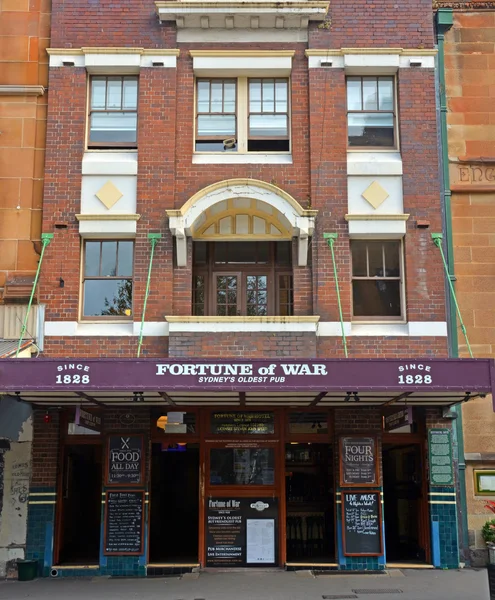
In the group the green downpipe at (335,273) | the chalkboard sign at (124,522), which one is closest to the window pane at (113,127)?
the green downpipe at (335,273)

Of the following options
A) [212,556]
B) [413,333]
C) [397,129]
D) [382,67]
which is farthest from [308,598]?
[382,67]

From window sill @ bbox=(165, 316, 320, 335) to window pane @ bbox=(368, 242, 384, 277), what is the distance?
1682mm

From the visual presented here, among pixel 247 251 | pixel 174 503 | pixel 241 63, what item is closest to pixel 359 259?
pixel 247 251

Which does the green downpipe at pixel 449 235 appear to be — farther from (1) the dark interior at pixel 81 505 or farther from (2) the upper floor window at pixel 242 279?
(1) the dark interior at pixel 81 505

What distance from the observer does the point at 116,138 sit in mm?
15664

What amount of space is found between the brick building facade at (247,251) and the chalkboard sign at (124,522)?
4.4 inches

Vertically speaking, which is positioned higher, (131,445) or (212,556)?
(131,445)

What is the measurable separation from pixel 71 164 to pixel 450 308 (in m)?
7.83

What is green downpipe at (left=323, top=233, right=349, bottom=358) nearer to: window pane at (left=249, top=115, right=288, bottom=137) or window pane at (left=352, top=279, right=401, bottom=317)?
window pane at (left=352, top=279, right=401, bottom=317)

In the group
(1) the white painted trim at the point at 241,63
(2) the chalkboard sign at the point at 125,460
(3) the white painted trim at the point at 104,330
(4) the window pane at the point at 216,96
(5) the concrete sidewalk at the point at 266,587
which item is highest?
(1) the white painted trim at the point at 241,63

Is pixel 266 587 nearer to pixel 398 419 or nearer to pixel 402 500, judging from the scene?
pixel 398 419

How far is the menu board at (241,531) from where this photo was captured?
14.7 metres

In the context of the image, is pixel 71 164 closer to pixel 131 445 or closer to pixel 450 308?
pixel 131 445

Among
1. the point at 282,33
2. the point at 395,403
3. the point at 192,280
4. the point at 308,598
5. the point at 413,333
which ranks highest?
the point at 282,33
